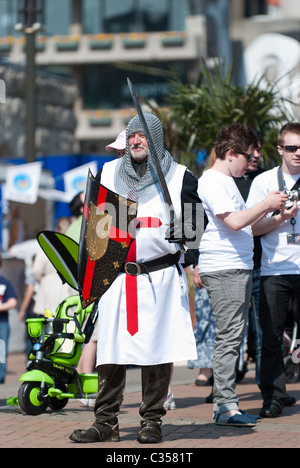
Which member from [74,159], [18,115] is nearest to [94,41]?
[18,115]

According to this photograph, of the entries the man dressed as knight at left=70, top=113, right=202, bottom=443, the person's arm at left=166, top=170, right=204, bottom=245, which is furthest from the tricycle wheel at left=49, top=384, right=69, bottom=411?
the person's arm at left=166, top=170, right=204, bottom=245

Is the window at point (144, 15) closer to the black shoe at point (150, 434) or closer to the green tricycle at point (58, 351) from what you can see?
the green tricycle at point (58, 351)

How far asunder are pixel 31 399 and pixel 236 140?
217 cm

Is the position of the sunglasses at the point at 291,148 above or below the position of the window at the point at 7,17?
below

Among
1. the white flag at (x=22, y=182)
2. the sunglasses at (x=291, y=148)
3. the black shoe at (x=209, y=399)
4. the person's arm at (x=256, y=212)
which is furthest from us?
the white flag at (x=22, y=182)

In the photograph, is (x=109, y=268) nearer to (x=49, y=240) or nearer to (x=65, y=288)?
(x=49, y=240)

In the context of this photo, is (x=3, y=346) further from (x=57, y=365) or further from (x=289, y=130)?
(x=289, y=130)

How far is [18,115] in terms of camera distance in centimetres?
2636

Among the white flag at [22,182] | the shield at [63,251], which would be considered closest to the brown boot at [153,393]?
the shield at [63,251]

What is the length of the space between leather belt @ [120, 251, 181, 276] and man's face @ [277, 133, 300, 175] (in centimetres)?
138

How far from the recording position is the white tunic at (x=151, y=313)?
584 cm

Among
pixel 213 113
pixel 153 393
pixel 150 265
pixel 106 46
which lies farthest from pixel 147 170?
pixel 106 46

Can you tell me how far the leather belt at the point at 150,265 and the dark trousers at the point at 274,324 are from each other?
114 cm

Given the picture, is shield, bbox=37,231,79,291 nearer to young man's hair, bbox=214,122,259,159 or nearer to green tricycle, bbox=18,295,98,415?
green tricycle, bbox=18,295,98,415
